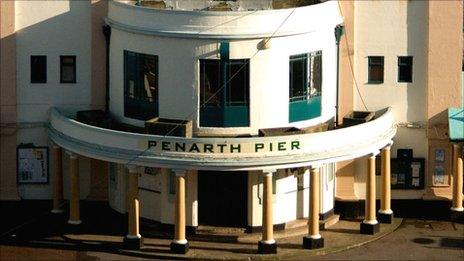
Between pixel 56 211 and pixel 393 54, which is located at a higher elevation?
pixel 393 54

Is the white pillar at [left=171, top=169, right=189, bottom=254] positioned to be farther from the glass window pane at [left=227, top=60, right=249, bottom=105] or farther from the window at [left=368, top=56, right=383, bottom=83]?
the window at [left=368, top=56, right=383, bottom=83]

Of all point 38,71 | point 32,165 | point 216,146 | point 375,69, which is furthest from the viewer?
point 32,165

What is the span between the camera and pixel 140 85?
200 ft

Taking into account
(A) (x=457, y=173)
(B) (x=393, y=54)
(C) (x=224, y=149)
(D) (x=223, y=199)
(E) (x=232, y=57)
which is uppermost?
(B) (x=393, y=54)

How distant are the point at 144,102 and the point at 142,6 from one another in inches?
155

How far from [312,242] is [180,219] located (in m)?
5.41

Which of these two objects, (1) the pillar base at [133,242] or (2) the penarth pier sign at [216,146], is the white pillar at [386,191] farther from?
(1) the pillar base at [133,242]

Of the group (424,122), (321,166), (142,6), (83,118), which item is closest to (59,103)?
(83,118)

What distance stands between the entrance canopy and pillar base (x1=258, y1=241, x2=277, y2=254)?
3.12m

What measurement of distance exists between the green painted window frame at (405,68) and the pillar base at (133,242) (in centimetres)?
1360

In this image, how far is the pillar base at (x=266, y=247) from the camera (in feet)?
191

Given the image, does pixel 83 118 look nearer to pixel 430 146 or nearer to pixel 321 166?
pixel 321 166

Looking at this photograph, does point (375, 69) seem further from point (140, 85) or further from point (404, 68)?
point (140, 85)

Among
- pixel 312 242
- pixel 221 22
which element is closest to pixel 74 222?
pixel 312 242
